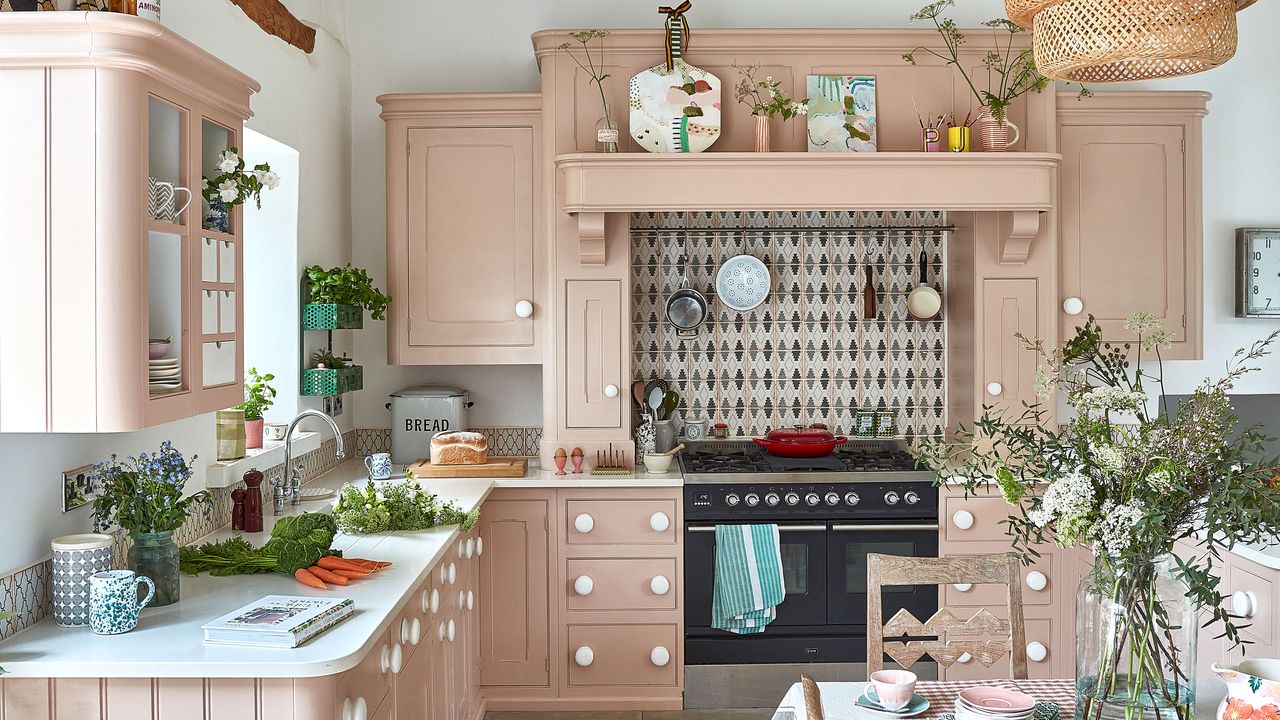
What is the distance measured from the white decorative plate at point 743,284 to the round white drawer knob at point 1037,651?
1799 mm

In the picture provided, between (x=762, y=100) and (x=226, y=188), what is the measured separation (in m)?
2.45

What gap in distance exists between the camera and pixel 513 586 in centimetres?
420

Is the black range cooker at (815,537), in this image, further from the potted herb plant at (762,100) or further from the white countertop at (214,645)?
the white countertop at (214,645)

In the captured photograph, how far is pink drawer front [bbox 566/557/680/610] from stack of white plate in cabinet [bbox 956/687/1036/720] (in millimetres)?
2189

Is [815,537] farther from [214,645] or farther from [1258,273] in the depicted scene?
[214,645]

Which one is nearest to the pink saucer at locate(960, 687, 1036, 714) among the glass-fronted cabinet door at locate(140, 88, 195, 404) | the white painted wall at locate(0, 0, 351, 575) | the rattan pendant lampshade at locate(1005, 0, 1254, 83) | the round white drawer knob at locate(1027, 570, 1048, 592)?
the rattan pendant lampshade at locate(1005, 0, 1254, 83)

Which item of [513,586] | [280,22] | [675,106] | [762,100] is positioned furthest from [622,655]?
[280,22]

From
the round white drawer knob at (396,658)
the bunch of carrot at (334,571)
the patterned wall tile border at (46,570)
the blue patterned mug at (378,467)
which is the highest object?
the blue patterned mug at (378,467)

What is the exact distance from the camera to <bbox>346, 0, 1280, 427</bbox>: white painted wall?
4.76 m

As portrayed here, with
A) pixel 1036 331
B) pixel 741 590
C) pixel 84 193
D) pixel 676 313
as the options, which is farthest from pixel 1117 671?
pixel 676 313

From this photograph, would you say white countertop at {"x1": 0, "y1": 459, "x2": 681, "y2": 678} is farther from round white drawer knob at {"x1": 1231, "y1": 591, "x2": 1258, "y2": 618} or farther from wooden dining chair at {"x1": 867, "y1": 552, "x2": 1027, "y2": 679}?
Answer: round white drawer knob at {"x1": 1231, "y1": 591, "x2": 1258, "y2": 618}

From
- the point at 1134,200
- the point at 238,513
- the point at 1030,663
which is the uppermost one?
the point at 1134,200

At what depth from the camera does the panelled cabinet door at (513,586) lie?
4184mm

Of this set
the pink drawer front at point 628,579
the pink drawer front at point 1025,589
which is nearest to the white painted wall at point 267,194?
the pink drawer front at point 628,579
